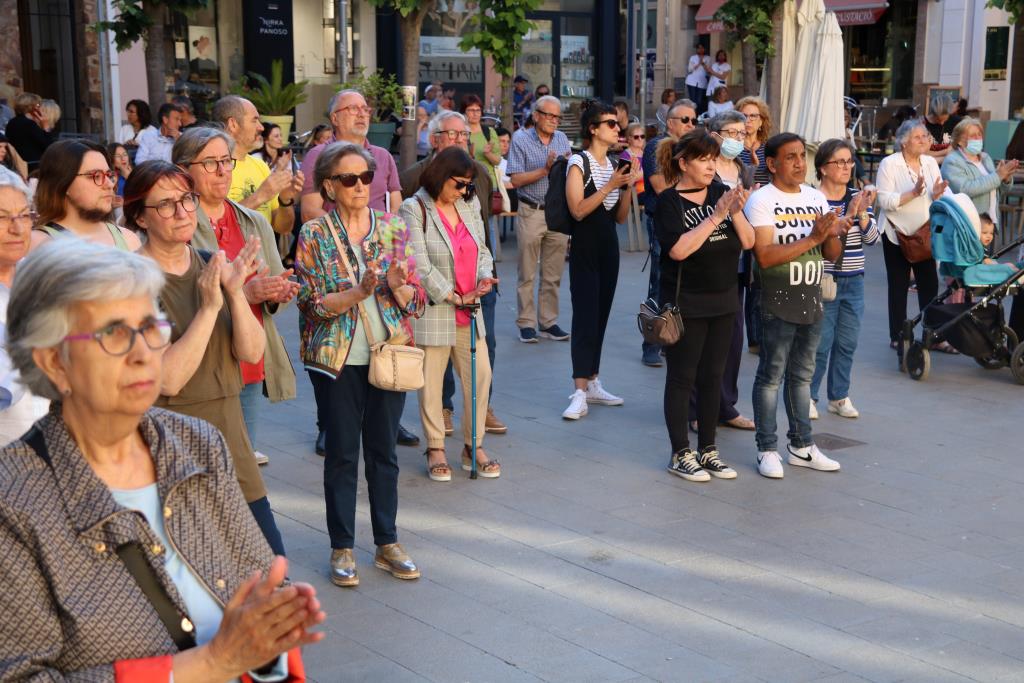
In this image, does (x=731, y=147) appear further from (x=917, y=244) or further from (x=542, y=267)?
(x=542, y=267)

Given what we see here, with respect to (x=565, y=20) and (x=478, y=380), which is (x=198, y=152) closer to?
(x=478, y=380)

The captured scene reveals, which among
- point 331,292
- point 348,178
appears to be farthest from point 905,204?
point 331,292

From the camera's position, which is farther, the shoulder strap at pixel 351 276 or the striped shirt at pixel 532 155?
the striped shirt at pixel 532 155

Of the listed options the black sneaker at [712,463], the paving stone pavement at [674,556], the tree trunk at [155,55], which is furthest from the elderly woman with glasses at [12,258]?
the tree trunk at [155,55]

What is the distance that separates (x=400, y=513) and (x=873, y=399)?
3.92m

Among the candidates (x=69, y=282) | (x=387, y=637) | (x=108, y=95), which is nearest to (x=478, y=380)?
(x=387, y=637)

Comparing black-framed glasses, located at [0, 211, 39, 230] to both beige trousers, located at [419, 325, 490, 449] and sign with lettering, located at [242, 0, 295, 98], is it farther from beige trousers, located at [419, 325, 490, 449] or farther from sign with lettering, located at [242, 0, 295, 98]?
sign with lettering, located at [242, 0, 295, 98]

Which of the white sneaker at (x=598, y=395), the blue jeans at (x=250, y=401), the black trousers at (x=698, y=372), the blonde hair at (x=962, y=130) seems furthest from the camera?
the blonde hair at (x=962, y=130)

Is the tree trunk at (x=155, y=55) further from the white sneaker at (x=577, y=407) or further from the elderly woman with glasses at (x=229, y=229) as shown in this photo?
the elderly woman with glasses at (x=229, y=229)

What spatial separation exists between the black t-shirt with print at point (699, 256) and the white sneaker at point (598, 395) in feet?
5.61

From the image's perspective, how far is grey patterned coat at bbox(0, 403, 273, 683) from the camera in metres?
2.23

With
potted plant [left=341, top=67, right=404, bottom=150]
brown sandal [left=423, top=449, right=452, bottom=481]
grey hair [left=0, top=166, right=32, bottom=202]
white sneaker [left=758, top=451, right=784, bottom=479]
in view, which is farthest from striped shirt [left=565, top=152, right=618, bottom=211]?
potted plant [left=341, top=67, right=404, bottom=150]

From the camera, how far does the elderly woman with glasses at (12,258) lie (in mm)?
3869

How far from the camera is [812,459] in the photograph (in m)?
7.21
